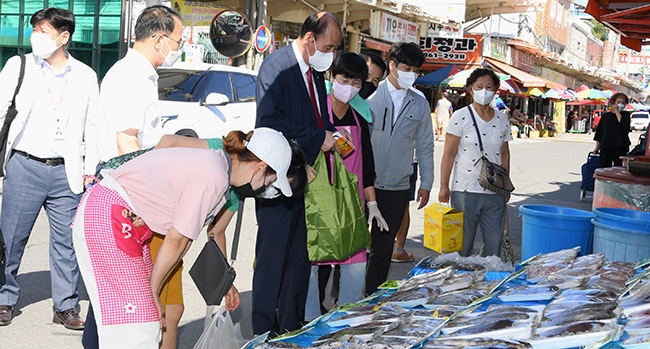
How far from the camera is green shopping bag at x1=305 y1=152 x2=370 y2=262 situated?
4.40 meters

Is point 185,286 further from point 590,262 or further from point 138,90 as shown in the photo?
point 590,262

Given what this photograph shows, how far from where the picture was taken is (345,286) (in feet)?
16.1

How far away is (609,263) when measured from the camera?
4.42 m

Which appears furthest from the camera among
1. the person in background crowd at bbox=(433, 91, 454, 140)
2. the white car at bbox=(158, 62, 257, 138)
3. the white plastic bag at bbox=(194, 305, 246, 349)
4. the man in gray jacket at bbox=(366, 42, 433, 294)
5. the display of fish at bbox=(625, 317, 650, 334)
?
the person in background crowd at bbox=(433, 91, 454, 140)

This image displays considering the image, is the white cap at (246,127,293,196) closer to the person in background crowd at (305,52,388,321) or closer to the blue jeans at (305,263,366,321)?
the person in background crowd at (305,52,388,321)

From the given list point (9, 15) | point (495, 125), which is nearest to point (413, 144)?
point (495, 125)

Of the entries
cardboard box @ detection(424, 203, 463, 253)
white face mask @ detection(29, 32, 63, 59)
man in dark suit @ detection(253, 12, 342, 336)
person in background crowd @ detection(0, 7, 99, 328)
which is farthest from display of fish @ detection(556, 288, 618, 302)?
white face mask @ detection(29, 32, 63, 59)

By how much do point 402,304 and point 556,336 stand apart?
0.94m

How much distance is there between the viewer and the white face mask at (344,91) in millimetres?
5047

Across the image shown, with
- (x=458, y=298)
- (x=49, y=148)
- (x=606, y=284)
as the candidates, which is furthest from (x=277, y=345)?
(x=49, y=148)

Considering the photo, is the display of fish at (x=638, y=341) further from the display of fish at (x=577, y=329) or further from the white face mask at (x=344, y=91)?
the white face mask at (x=344, y=91)

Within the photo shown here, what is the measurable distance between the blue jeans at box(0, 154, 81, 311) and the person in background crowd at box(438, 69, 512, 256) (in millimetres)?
2871

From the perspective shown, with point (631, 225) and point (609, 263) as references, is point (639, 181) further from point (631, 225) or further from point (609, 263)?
point (609, 263)

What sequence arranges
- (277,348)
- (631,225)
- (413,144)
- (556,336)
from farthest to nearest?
(413,144)
(631,225)
(277,348)
(556,336)
